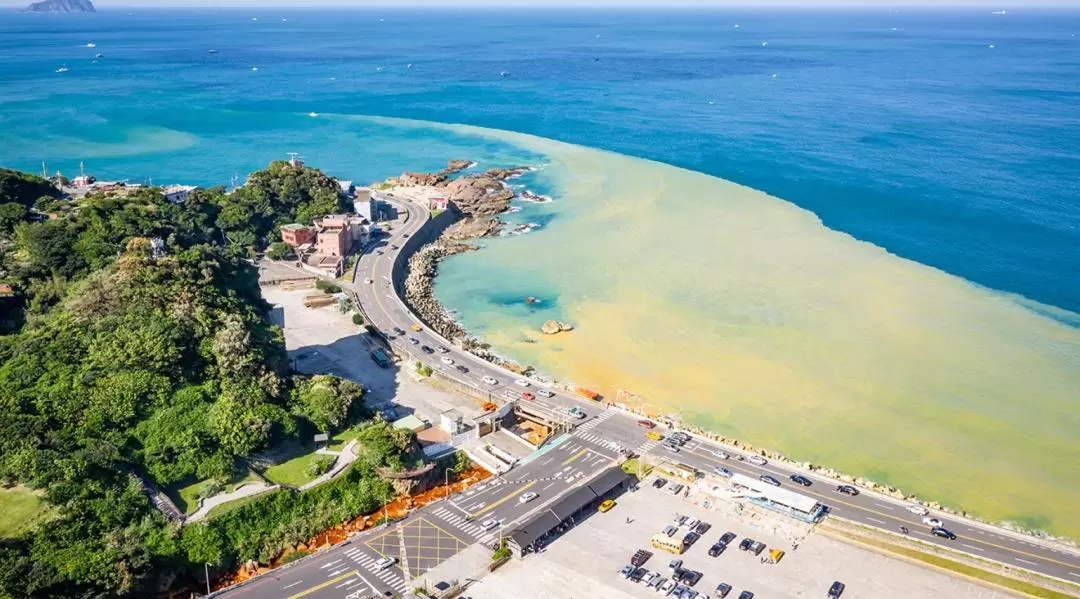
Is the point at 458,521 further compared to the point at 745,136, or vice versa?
the point at 745,136

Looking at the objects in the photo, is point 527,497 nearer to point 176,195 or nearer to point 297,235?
point 297,235

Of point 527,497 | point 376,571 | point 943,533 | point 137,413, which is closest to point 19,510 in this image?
point 137,413

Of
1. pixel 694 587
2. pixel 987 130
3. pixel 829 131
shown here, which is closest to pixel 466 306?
pixel 694 587

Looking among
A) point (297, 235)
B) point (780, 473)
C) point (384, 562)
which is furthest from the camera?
point (297, 235)

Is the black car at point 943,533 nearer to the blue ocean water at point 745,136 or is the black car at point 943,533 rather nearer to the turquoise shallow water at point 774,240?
the turquoise shallow water at point 774,240

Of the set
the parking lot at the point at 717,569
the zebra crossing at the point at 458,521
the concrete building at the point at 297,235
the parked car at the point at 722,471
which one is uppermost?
the concrete building at the point at 297,235

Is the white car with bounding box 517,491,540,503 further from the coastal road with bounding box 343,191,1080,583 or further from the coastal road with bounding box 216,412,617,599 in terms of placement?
the coastal road with bounding box 343,191,1080,583

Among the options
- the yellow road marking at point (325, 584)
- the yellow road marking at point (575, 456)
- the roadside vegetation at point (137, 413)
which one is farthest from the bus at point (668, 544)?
the yellow road marking at point (325, 584)
